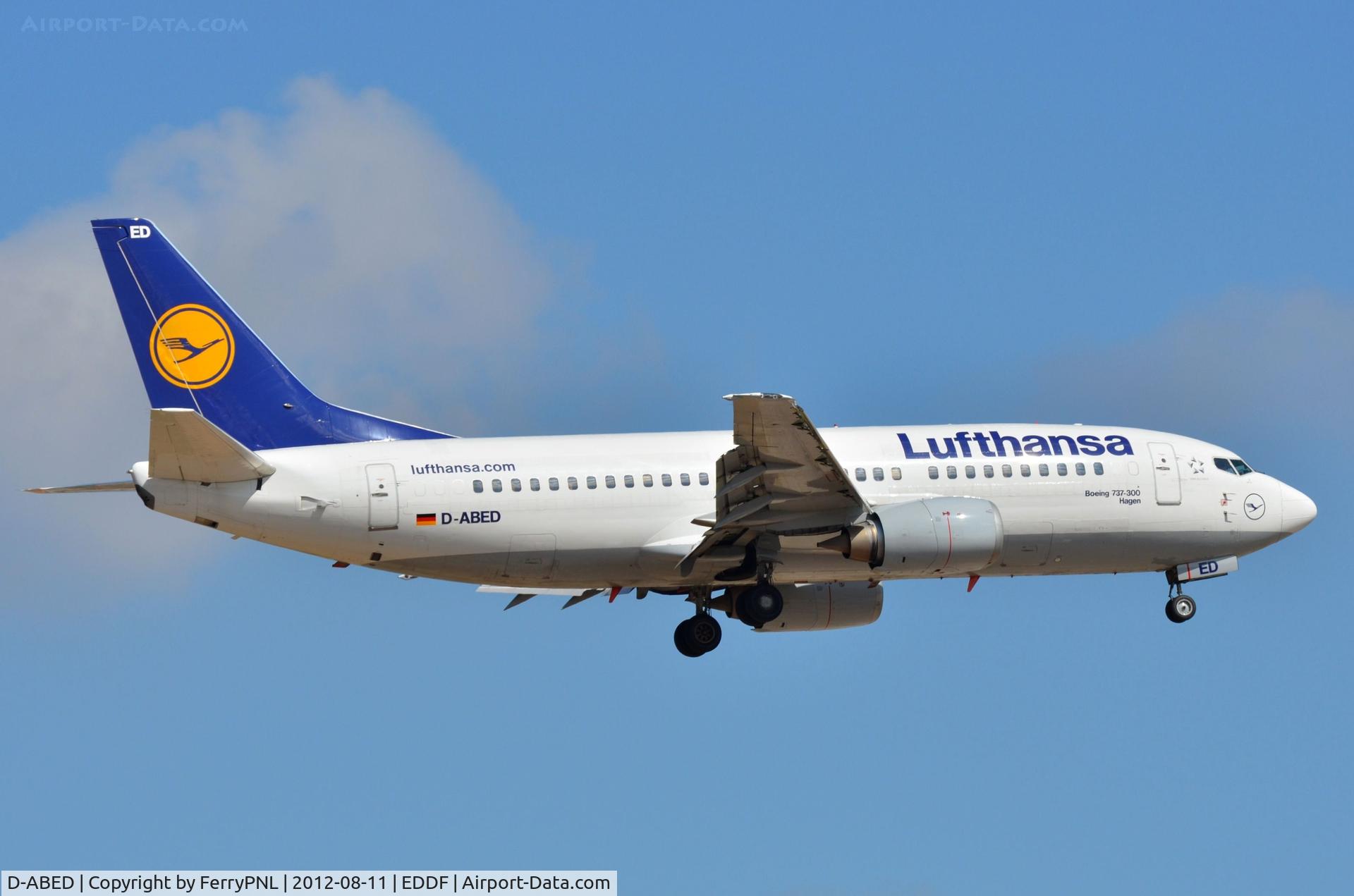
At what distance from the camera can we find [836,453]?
44.0m

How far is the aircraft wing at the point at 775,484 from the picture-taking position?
4006cm

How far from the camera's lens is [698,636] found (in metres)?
45.7

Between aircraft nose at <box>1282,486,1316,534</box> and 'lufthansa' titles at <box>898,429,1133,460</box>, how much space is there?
4.55 metres

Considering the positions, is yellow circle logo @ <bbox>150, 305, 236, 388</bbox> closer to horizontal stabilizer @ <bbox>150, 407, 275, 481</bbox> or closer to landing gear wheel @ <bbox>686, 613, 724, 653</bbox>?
horizontal stabilizer @ <bbox>150, 407, 275, 481</bbox>

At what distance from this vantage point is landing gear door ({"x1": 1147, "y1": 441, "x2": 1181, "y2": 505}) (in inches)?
1811

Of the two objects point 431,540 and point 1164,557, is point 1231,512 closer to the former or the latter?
point 1164,557

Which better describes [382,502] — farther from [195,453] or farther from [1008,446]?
[1008,446]

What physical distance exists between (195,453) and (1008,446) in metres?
18.4

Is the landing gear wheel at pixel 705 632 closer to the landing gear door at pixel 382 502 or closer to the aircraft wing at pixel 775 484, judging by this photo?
the aircraft wing at pixel 775 484

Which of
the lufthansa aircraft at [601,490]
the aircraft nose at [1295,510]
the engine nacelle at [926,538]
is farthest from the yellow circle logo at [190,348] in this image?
the aircraft nose at [1295,510]

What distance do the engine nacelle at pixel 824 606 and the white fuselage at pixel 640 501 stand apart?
8.57ft

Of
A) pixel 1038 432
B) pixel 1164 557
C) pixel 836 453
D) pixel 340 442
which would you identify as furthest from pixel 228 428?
pixel 1164 557

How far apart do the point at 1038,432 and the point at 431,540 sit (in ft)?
47.8

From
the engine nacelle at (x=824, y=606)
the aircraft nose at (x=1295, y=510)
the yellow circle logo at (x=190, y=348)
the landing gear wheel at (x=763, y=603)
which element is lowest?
the landing gear wheel at (x=763, y=603)
